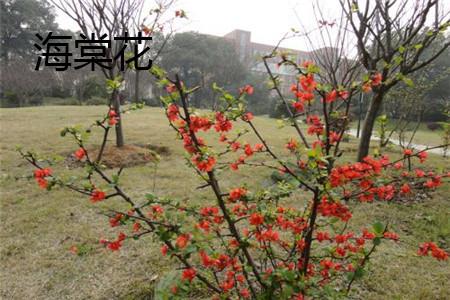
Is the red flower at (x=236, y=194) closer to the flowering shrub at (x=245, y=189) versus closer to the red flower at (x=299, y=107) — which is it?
the flowering shrub at (x=245, y=189)

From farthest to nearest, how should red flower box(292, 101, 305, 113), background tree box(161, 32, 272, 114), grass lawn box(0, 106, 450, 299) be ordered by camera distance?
1. background tree box(161, 32, 272, 114)
2. grass lawn box(0, 106, 450, 299)
3. red flower box(292, 101, 305, 113)

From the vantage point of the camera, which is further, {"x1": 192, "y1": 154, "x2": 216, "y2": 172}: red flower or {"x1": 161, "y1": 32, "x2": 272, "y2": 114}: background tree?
{"x1": 161, "y1": 32, "x2": 272, "y2": 114}: background tree

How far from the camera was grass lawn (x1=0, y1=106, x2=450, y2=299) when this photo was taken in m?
2.10

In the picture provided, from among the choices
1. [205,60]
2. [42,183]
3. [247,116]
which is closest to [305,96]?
[247,116]

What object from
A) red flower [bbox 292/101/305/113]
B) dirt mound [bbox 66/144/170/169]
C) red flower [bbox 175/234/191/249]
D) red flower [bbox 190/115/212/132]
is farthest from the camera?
dirt mound [bbox 66/144/170/169]

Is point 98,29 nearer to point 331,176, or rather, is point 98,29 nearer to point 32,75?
point 331,176

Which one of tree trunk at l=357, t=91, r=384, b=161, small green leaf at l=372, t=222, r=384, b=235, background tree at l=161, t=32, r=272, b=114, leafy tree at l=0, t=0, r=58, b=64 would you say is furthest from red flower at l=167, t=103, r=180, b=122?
leafy tree at l=0, t=0, r=58, b=64

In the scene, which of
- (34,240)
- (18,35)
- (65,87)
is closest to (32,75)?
(65,87)

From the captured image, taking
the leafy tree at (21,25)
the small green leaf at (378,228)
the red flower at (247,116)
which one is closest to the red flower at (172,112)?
the red flower at (247,116)

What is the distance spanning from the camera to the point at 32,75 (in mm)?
18562

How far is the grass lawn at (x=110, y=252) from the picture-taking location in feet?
6.88

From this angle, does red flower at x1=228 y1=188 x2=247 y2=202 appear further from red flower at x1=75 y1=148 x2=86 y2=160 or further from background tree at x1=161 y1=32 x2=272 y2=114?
background tree at x1=161 y1=32 x2=272 y2=114

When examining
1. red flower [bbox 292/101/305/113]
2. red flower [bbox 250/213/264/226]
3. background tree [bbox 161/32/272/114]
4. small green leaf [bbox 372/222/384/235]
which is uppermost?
background tree [bbox 161/32/272/114]

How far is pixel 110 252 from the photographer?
250 centimetres
